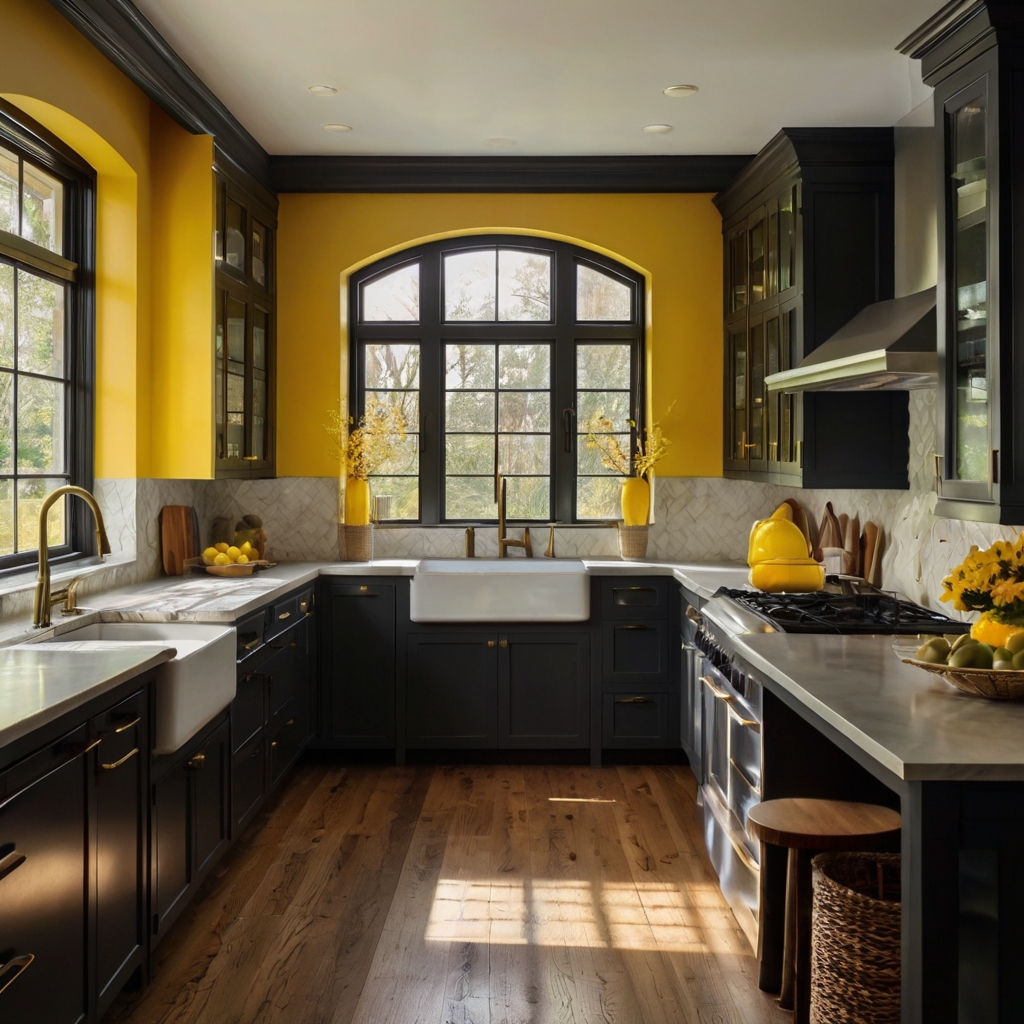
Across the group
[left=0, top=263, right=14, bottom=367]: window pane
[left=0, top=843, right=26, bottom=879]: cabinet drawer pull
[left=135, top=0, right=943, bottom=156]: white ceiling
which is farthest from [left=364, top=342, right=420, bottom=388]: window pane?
[left=0, top=843, right=26, bottom=879]: cabinet drawer pull

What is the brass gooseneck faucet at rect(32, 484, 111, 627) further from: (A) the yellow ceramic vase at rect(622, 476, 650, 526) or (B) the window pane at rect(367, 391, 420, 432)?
(A) the yellow ceramic vase at rect(622, 476, 650, 526)

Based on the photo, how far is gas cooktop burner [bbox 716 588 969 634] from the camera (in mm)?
3158

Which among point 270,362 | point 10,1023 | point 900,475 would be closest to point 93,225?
point 270,362

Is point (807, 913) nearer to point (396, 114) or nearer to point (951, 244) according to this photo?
point (951, 244)

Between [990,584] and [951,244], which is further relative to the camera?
[951,244]

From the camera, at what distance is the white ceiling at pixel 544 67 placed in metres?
3.44

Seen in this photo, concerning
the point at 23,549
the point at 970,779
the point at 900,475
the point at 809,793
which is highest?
the point at 900,475

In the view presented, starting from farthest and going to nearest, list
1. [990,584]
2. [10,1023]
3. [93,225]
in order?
[93,225] → [990,584] → [10,1023]

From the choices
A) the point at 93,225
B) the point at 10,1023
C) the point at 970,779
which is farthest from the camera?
the point at 93,225

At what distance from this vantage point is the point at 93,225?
412 centimetres

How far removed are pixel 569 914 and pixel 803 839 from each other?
3.72 feet

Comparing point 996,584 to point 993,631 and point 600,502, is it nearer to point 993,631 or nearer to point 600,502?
point 993,631

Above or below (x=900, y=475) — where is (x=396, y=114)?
above

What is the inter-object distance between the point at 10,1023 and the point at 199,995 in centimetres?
87
